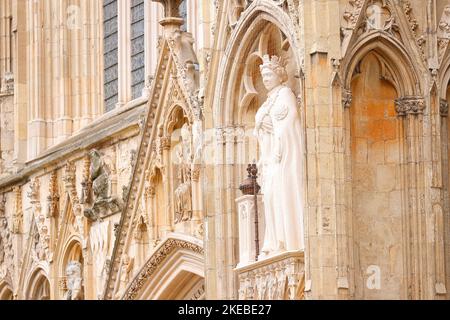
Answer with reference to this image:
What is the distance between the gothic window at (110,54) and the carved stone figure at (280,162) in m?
10.2

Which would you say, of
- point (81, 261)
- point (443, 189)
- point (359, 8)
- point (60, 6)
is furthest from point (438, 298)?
point (60, 6)

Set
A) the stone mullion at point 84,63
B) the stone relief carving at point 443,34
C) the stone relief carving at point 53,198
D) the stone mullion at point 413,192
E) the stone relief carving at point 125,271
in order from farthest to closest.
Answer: the stone mullion at point 84,63 < the stone relief carving at point 53,198 < the stone relief carving at point 125,271 < the stone relief carving at point 443,34 < the stone mullion at point 413,192

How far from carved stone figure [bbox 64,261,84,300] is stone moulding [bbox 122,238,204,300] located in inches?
90.2

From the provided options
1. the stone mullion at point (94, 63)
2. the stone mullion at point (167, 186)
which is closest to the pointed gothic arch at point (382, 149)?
the stone mullion at point (167, 186)

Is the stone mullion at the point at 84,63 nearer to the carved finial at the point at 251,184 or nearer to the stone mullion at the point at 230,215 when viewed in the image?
the stone mullion at the point at 230,215

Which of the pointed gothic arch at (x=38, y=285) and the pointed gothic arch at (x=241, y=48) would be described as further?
the pointed gothic arch at (x=38, y=285)

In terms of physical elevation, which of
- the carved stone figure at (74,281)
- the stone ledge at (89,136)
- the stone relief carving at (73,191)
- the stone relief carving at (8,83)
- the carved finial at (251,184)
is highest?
the stone relief carving at (8,83)

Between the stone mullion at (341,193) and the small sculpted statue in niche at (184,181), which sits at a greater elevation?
the small sculpted statue in niche at (184,181)

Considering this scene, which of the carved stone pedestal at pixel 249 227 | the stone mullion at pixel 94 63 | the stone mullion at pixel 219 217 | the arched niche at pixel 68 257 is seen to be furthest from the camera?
the stone mullion at pixel 94 63

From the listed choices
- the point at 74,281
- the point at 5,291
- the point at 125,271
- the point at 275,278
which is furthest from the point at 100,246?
the point at 275,278

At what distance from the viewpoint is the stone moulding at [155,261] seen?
3291 centimetres

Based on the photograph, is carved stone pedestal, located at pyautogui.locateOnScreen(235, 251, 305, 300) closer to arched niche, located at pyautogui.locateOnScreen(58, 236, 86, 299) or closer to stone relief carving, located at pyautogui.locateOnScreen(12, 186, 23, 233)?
arched niche, located at pyautogui.locateOnScreen(58, 236, 86, 299)

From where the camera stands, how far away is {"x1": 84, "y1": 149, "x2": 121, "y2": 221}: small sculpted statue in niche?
1403 inches
